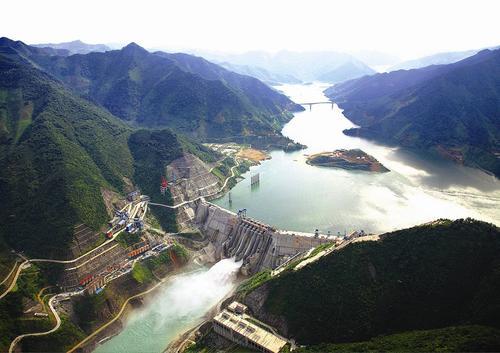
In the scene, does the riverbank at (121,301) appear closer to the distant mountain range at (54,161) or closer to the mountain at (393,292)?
the distant mountain range at (54,161)

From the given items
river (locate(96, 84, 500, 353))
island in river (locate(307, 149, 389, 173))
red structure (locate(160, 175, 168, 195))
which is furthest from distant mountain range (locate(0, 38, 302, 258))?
island in river (locate(307, 149, 389, 173))

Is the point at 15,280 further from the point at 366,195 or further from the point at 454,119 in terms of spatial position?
the point at 454,119

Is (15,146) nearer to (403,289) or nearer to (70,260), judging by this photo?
(70,260)

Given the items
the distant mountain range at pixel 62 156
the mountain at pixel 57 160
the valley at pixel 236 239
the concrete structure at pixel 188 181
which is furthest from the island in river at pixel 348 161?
the concrete structure at pixel 188 181

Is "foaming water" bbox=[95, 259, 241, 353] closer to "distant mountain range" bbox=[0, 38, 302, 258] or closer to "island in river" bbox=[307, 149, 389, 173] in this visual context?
"distant mountain range" bbox=[0, 38, 302, 258]

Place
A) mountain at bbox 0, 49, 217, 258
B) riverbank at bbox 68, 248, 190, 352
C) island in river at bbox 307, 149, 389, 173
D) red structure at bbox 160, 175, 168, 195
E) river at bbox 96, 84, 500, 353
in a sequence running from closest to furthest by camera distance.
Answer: riverbank at bbox 68, 248, 190, 352 → river at bbox 96, 84, 500, 353 → mountain at bbox 0, 49, 217, 258 → red structure at bbox 160, 175, 168, 195 → island in river at bbox 307, 149, 389, 173

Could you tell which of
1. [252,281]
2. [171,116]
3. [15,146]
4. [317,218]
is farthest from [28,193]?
[171,116]

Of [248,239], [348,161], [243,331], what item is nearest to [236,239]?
[248,239]
